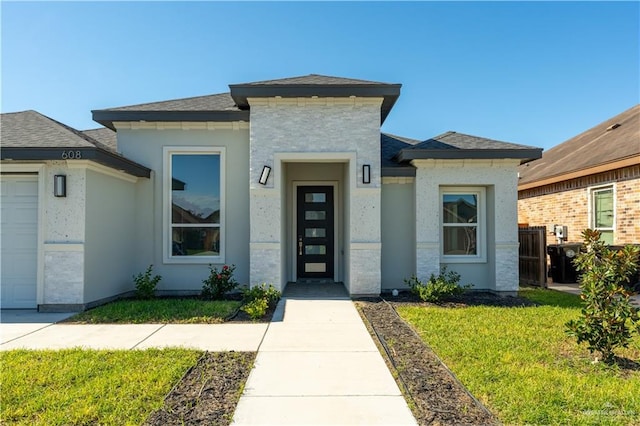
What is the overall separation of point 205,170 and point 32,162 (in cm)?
315

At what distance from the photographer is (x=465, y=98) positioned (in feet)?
45.3

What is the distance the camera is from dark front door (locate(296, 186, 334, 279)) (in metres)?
10.0

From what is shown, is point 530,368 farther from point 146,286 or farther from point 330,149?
point 146,286

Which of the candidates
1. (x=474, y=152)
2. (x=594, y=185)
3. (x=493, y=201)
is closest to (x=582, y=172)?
(x=594, y=185)

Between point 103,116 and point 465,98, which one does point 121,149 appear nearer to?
point 103,116

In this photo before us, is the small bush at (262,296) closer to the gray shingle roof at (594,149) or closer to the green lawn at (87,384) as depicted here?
the green lawn at (87,384)

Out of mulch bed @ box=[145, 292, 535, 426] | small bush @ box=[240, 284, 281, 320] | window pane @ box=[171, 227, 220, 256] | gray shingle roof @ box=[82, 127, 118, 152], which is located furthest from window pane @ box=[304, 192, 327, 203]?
mulch bed @ box=[145, 292, 535, 426]

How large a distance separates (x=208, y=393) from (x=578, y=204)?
12809 millimetres

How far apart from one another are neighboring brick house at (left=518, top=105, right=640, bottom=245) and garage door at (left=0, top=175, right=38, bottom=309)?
13.8m

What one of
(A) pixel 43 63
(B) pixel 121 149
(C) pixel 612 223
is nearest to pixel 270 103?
(B) pixel 121 149

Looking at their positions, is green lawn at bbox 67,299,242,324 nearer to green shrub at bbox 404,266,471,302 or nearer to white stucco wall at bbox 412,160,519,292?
green shrub at bbox 404,266,471,302


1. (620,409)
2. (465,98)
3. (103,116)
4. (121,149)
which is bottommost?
(620,409)

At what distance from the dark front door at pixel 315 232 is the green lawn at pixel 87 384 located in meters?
5.62

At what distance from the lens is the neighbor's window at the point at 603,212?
1079 cm
